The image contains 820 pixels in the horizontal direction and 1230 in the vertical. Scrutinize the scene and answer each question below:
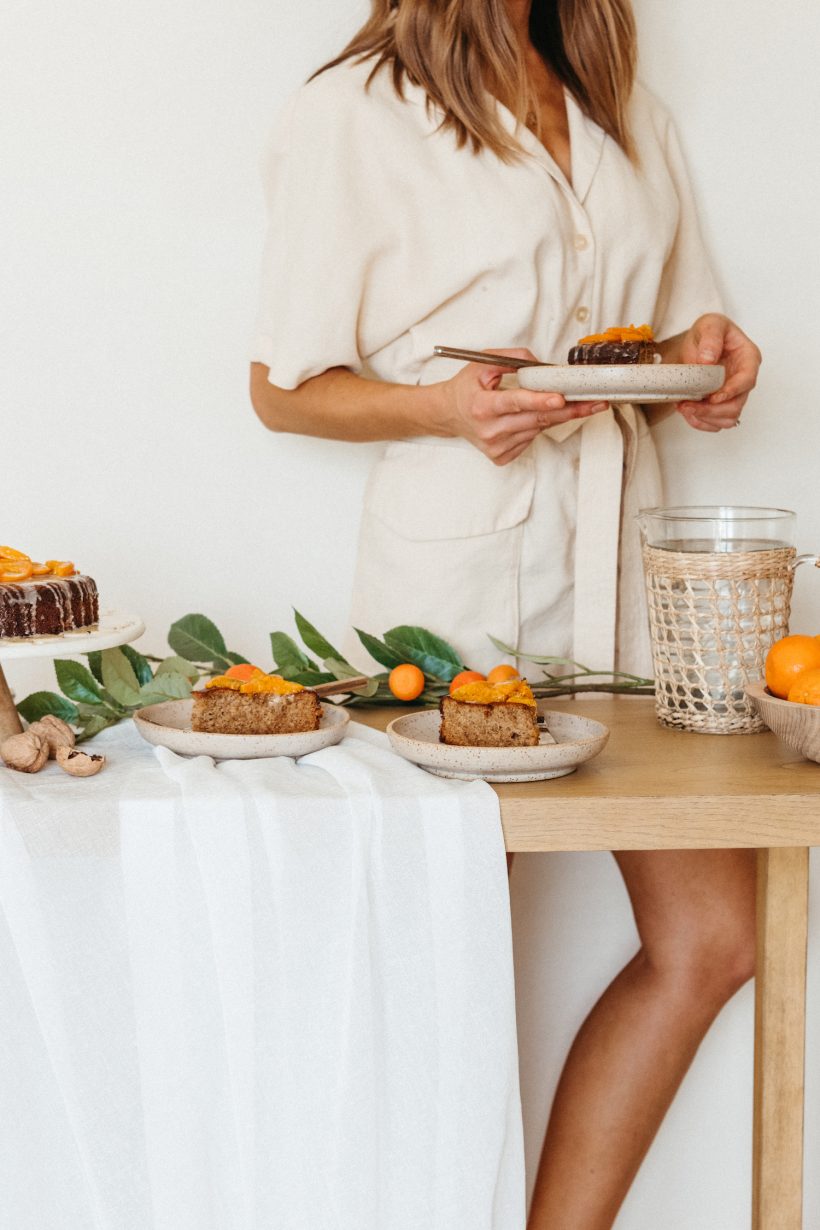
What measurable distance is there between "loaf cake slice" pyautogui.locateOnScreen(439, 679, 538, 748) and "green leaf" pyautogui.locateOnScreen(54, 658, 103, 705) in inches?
16.1

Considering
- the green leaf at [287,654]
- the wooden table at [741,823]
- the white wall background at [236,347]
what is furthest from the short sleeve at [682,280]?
the green leaf at [287,654]

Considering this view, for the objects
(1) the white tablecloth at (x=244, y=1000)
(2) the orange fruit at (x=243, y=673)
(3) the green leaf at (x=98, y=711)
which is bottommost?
(1) the white tablecloth at (x=244, y=1000)

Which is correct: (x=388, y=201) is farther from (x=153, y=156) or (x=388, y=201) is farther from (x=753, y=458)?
(x=753, y=458)

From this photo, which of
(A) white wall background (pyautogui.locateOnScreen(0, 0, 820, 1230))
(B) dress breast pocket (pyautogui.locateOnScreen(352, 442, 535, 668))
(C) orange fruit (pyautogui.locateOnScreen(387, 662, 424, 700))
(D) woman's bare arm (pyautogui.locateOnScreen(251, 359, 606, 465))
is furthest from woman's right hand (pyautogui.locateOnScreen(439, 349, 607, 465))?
(A) white wall background (pyautogui.locateOnScreen(0, 0, 820, 1230))

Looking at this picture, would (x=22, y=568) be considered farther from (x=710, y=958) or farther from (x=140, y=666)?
(x=710, y=958)

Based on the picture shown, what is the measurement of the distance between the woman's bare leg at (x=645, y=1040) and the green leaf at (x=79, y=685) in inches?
26.5

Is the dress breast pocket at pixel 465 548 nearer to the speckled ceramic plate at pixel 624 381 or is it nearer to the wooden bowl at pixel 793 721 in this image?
the speckled ceramic plate at pixel 624 381

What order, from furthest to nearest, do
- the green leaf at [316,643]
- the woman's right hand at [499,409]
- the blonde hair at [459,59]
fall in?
the blonde hair at [459,59]
the green leaf at [316,643]
the woman's right hand at [499,409]

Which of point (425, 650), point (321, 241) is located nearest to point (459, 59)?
point (321, 241)

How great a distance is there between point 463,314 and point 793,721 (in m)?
0.69

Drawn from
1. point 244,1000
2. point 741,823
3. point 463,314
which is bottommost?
point 244,1000

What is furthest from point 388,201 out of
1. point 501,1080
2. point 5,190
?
point 501,1080

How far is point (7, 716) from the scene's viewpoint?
1145 mm

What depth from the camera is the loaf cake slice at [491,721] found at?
1073mm
